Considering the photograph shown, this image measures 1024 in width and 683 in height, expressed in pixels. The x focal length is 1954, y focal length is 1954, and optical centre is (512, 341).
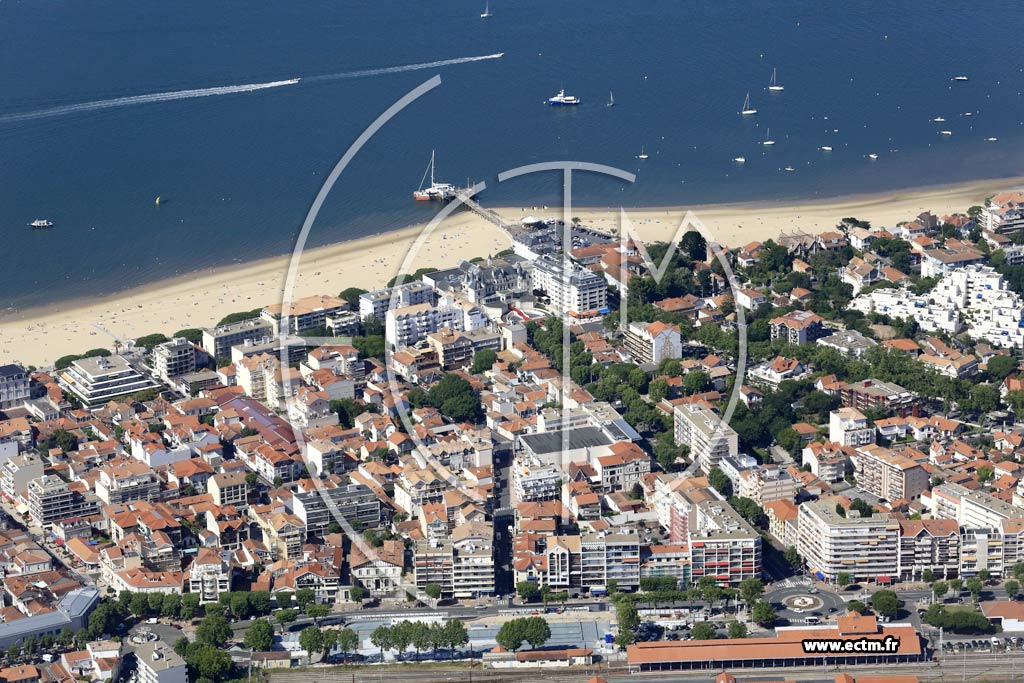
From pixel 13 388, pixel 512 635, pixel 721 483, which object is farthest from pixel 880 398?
pixel 13 388

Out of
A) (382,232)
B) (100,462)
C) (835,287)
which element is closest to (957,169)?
(835,287)

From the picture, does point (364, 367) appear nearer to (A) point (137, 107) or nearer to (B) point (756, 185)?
(B) point (756, 185)

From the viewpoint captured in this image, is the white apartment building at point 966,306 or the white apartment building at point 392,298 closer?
the white apartment building at point 966,306

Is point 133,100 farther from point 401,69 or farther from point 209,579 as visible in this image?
point 209,579

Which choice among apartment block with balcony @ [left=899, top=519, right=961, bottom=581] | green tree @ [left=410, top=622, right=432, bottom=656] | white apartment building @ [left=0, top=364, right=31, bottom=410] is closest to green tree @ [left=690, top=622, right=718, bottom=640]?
apartment block with balcony @ [left=899, top=519, right=961, bottom=581]

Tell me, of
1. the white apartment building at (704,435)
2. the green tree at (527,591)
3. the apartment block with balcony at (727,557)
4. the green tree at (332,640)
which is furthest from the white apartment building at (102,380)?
the apartment block with balcony at (727,557)

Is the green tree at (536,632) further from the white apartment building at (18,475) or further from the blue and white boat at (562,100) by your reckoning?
the blue and white boat at (562,100)
